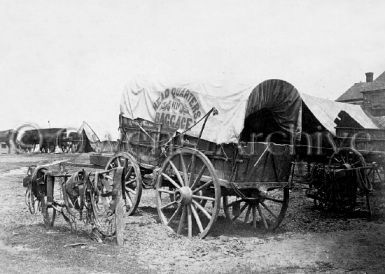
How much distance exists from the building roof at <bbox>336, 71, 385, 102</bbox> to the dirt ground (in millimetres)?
34337

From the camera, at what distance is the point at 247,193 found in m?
7.92

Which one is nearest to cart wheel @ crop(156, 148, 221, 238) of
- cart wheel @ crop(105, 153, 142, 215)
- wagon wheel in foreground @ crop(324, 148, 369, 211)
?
cart wheel @ crop(105, 153, 142, 215)

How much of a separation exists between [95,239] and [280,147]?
3.73 m

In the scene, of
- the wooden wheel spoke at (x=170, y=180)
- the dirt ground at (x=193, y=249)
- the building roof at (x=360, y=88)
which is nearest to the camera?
the dirt ground at (x=193, y=249)

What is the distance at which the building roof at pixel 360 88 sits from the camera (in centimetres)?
3987

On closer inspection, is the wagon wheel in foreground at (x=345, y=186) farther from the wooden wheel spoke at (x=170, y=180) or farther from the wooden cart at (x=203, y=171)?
the wooden wheel spoke at (x=170, y=180)

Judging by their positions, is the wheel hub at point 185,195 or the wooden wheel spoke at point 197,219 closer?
the wooden wheel spoke at point 197,219

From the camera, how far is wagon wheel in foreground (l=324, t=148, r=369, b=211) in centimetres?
1020

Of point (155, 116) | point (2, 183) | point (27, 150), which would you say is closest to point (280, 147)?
point (155, 116)

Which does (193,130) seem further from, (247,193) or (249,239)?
(249,239)

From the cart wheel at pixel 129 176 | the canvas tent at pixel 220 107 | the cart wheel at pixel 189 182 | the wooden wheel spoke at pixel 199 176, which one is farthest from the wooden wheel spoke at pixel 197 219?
the cart wheel at pixel 129 176

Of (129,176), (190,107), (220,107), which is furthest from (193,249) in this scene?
(129,176)

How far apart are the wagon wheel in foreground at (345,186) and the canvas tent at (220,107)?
254 cm

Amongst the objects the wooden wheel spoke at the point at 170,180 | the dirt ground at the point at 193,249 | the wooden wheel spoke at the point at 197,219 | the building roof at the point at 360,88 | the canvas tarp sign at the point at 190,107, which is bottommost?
the dirt ground at the point at 193,249
